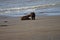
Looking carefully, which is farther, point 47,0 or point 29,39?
point 47,0

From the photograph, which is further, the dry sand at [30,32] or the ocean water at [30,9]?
the ocean water at [30,9]

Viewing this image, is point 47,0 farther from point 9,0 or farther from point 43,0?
point 9,0

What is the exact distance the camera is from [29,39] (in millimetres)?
2170

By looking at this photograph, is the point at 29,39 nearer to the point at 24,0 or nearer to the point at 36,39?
the point at 36,39

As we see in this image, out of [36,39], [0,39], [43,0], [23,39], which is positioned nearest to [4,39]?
[0,39]

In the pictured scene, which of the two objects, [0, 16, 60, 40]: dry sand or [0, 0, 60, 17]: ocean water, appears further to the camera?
[0, 0, 60, 17]: ocean water

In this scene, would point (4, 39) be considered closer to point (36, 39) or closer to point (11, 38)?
point (11, 38)

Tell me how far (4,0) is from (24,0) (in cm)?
118

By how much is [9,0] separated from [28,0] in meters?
1.10

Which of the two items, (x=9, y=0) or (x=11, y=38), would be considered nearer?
(x=11, y=38)

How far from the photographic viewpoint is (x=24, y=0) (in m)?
11.9

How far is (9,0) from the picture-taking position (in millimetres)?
12180

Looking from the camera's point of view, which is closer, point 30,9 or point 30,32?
point 30,32

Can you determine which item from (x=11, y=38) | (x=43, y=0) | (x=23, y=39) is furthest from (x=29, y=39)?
(x=43, y=0)
